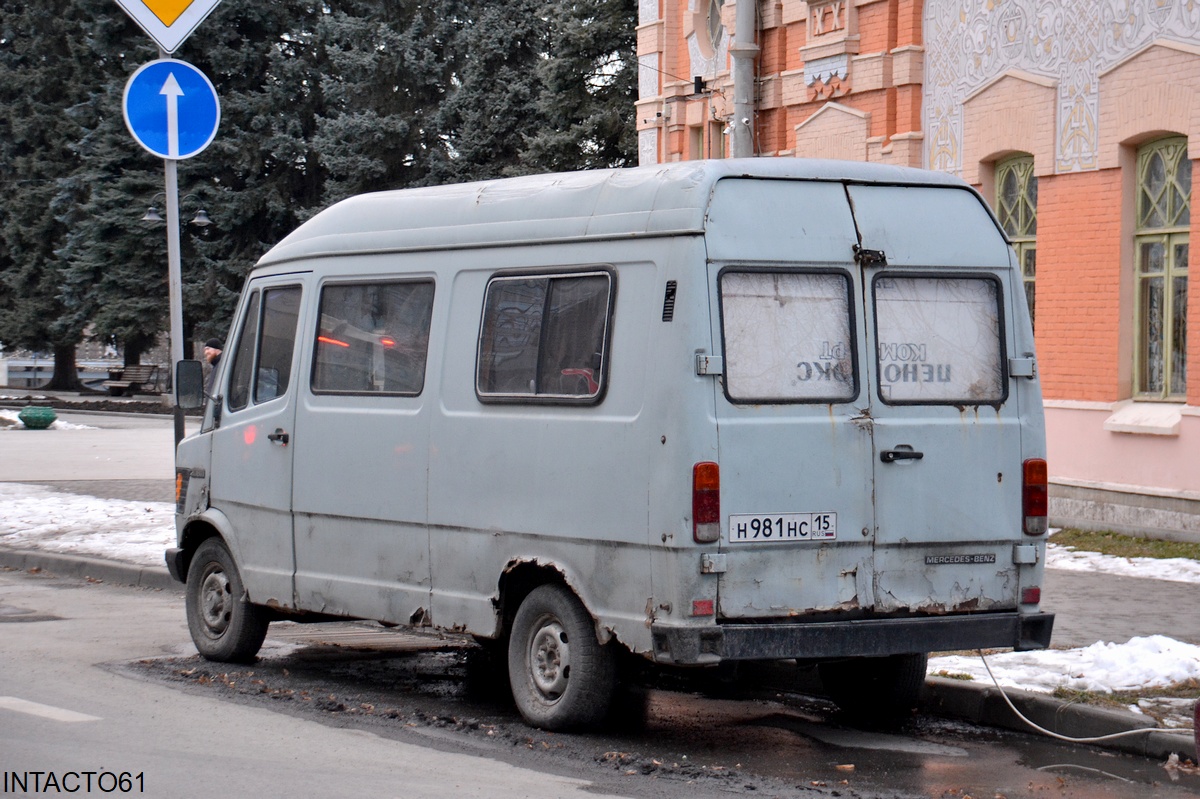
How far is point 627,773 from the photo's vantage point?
6.72 metres

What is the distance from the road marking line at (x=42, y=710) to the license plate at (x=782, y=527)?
2.95 m

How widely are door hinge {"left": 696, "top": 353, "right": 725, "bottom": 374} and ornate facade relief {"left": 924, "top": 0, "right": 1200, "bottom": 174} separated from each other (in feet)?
27.4

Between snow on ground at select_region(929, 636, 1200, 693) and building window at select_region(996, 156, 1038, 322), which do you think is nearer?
snow on ground at select_region(929, 636, 1200, 693)

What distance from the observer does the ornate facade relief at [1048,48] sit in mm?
14367

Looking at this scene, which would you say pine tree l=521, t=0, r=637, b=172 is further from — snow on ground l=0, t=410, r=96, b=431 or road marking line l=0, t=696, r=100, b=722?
road marking line l=0, t=696, r=100, b=722

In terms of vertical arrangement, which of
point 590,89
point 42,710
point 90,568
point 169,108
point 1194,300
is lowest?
point 90,568

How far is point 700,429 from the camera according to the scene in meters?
6.92

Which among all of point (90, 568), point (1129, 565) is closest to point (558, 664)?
point (1129, 565)

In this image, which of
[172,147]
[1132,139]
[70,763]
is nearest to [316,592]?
[70,763]

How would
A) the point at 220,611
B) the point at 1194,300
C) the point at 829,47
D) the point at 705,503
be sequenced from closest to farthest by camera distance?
the point at 705,503, the point at 220,611, the point at 1194,300, the point at 829,47

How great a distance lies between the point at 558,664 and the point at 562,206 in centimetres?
203

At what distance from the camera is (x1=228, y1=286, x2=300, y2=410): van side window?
370 inches

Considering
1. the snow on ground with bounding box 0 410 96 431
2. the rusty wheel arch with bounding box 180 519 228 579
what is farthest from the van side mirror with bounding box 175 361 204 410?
the snow on ground with bounding box 0 410 96 431

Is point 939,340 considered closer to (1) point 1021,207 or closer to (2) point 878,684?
(2) point 878,684
